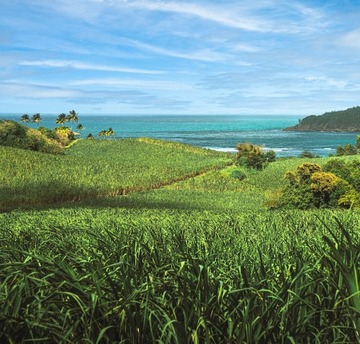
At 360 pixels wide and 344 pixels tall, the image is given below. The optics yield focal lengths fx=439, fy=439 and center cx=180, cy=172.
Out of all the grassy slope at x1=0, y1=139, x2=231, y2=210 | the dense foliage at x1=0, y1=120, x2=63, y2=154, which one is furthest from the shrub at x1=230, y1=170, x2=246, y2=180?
the dense foliage at x1=0, y1=120, x2=63, y2=154

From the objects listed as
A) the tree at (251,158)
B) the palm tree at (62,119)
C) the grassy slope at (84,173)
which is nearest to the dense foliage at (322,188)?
the grassy slope at (84,173)

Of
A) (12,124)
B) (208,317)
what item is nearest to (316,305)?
(208,317)

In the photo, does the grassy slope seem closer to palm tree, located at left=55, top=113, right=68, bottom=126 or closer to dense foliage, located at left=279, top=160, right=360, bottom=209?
dense foliage, located at left=279, top=160, right=360, bottom=209

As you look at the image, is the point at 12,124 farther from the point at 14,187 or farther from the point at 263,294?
the point at 263,294

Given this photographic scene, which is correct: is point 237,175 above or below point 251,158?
below

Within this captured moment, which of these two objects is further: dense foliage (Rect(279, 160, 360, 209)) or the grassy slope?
the grassy slope

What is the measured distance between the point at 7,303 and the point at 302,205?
29.3 metres

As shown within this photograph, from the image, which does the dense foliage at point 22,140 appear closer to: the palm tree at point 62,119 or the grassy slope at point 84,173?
the grassy slope at point 84,173

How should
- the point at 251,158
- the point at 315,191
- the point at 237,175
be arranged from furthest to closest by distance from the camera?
the point at 251,158
the point at 237,175
the point at 315,191

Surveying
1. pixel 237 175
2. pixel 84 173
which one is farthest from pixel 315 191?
pixel 237 175

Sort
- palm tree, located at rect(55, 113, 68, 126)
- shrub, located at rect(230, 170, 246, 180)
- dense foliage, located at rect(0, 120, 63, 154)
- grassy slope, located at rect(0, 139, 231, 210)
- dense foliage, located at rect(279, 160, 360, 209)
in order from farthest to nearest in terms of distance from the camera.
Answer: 1. palm tree, located at rect(55, 113, 68, 126)
2. dense foliage, located at rect(0, 120, 63, 154)
3. shrub, located at rect(230, 170, 246, 180)
4. grassy slope, located at rect(0, 139, 231, 210)
5. dense foliage, located at rect(279, 160, 360, 209)

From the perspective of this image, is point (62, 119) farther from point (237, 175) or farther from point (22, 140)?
point (237, 175)

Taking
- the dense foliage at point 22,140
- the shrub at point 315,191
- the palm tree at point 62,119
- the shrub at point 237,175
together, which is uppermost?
the palm tree at point 62,119

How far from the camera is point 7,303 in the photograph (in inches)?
117
